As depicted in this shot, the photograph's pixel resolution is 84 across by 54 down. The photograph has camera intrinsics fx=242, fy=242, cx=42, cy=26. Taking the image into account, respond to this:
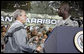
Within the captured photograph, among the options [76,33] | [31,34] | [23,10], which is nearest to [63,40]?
[76,33]

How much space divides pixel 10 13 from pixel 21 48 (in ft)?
2.51

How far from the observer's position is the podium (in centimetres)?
491

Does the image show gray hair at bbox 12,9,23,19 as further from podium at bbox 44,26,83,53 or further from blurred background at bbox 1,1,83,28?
podium at bbox 44,26,83,53

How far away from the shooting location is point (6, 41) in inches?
196

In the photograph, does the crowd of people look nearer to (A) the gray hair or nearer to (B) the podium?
(B) the podium

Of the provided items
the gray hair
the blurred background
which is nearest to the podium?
the blurred background

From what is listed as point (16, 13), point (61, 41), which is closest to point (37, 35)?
point (61, 41)

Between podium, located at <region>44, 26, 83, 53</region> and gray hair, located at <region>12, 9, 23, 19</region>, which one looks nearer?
podium, located at <region>44, 26, 83, 53</region>

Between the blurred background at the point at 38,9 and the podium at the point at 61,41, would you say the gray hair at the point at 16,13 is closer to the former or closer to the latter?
the blurred background at the point at 38,9

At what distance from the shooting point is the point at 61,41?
16.2ft

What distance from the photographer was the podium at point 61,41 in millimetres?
4914

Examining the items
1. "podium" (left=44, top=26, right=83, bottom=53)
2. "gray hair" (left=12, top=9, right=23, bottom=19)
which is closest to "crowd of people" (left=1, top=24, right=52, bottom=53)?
"podium" (left=44, top=26, right=83, bottom=53)

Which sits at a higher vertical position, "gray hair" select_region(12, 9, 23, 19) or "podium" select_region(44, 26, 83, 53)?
"gray hair" select_region(12, 9, 23, 19)

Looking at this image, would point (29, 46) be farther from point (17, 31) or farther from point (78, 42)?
point (78, 42)
